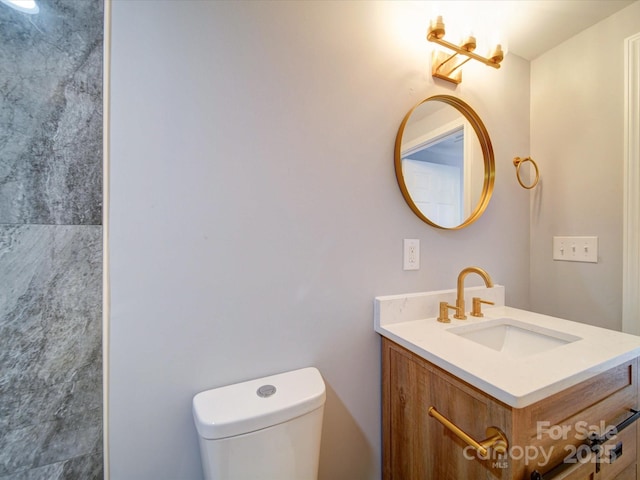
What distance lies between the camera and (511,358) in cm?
69

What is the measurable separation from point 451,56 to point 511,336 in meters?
1.22

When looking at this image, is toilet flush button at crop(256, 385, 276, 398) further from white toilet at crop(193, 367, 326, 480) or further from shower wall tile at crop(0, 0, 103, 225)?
shower wall tile at crop(0, 0, 103, 225)

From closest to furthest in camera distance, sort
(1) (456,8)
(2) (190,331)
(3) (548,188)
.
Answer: (2) (190,331) → (1) (456,8) → (3) (548,188)

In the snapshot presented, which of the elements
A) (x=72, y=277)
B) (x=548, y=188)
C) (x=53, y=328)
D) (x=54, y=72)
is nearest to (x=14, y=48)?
(x=54, y=72)

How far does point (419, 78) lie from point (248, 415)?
1.40 metres

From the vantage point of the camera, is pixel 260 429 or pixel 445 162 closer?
pixel 260 429

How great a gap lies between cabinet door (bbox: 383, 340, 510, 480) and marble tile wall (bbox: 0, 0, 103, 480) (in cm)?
91

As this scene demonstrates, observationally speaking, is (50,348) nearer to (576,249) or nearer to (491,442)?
(491,442)

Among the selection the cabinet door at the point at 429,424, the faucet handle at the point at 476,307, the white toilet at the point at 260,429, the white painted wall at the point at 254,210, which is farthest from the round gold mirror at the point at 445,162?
the white toilet at the point at 260,429

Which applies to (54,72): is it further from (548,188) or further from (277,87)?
(548,188)

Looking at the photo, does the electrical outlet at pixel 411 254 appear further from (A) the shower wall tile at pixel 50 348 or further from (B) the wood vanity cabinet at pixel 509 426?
(A) the shower wall tile at pixel 50 348

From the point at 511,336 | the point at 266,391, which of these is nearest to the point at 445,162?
the point at 511,336

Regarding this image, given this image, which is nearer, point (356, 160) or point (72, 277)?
point (72, 277)

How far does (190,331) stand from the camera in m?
0.74
